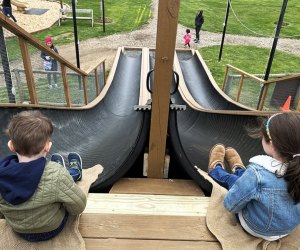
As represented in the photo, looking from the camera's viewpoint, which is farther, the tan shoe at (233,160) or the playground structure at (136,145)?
the tan shoe at (233,160)

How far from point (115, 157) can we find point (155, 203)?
88 cm

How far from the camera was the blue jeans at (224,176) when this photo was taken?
2.48 metres

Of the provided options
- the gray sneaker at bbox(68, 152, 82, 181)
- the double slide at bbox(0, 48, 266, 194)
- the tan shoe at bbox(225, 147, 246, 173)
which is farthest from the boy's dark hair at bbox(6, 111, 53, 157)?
the tan shoe at bbox(225, 147, 246, 173)

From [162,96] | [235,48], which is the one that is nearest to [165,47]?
[162,96]

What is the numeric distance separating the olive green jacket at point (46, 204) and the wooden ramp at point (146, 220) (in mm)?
335

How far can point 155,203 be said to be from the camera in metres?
2.39

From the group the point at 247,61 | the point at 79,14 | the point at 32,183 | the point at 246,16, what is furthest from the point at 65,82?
the point at 246,16

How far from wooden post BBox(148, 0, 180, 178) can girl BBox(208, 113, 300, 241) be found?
2.46ft

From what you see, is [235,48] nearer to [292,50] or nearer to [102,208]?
[292,50]

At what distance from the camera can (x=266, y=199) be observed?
185 cm

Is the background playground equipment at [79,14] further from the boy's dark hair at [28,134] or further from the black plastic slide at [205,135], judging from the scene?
the boy's dark hair at [28,134]

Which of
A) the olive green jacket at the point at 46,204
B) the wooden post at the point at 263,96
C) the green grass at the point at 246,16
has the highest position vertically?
the olive green jacket at the point at 46,204

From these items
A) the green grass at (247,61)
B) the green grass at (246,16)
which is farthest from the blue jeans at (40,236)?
the green grass at (246,16)

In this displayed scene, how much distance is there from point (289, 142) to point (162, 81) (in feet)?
3.19
